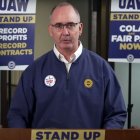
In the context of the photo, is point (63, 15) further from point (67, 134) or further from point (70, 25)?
point (67, 134)

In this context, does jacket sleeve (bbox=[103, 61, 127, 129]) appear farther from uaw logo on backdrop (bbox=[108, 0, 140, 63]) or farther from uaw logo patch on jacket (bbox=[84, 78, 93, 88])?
uaw logo on backdrop (bbox=[108, 0, 140, 63])

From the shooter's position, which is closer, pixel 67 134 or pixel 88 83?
pixel 67 134

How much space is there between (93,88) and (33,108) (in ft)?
1.00

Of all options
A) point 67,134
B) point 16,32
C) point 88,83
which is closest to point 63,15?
point 88,83

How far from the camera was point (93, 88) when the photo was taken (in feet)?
5.74

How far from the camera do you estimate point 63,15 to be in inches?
68.3

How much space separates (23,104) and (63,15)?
46cm

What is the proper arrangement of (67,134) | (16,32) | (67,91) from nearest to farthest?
(67,134)
(67,91)
(16,32)

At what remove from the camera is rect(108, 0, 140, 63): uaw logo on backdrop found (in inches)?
134

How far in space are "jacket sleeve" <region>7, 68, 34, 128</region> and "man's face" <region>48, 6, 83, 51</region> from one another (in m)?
0.24

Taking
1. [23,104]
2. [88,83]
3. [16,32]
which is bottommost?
[23,104]

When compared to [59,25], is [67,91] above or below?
below

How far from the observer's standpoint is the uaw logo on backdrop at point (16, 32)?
10.8ft

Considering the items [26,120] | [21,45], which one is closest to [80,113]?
[26,120]
